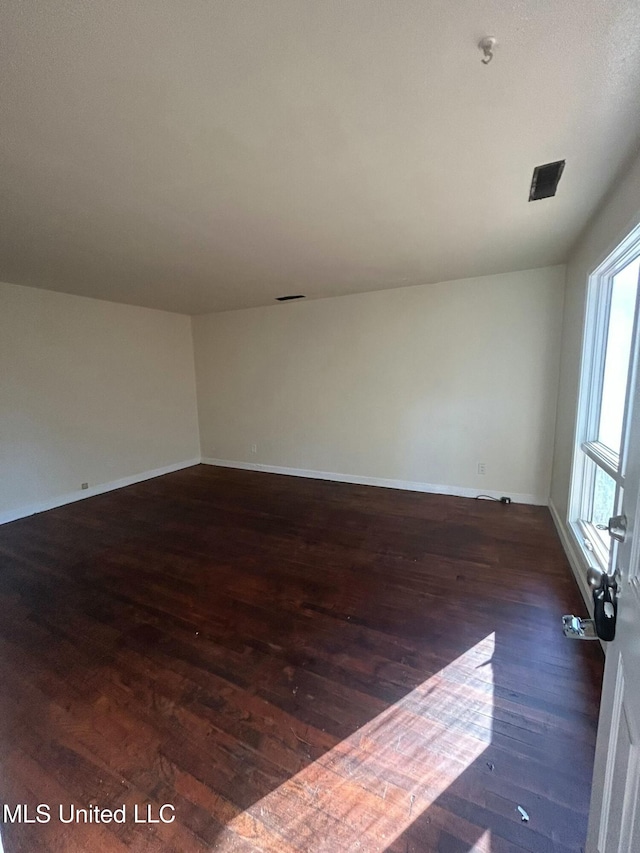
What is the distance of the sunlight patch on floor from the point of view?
1.12 metres

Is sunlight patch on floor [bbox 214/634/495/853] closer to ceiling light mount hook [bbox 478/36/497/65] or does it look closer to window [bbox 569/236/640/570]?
window [bbox 569/236/640/570]

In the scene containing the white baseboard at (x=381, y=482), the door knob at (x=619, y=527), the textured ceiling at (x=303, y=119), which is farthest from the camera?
the white baseboard at (x=381, y=482)

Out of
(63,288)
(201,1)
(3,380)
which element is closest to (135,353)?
(63,288)

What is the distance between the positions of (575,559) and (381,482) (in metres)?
2.32

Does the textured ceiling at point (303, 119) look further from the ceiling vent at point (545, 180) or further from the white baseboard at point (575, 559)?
the white baseboard at point (575, 559)

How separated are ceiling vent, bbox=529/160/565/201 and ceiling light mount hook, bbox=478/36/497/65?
0.82m

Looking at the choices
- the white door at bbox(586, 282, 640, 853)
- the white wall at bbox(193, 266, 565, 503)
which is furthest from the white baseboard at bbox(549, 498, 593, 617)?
the white door at bbox(586, 282, 640, 853)

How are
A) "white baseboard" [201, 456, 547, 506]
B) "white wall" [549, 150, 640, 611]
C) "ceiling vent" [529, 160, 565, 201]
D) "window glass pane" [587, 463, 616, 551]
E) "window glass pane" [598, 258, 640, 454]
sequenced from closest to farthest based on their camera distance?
"ceiling vent" [529, 160, 565, 201]
"white wall" [549, 150, 640, 611]
"window glass pane" [598, 258, 640, 454]
"window glass pane" [587, 463, 616, 551]
"white baseboard" [201, 456, 547, 506]

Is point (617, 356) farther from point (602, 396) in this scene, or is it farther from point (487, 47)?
point (487, 47)

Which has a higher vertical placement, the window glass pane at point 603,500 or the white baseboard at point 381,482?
the window glass pane at point 603,500

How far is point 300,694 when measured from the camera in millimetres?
1624

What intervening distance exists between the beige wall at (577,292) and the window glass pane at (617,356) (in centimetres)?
21

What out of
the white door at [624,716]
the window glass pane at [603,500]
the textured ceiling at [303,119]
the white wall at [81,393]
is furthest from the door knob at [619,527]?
the white wall at [81,393]

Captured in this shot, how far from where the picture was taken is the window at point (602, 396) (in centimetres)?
212
